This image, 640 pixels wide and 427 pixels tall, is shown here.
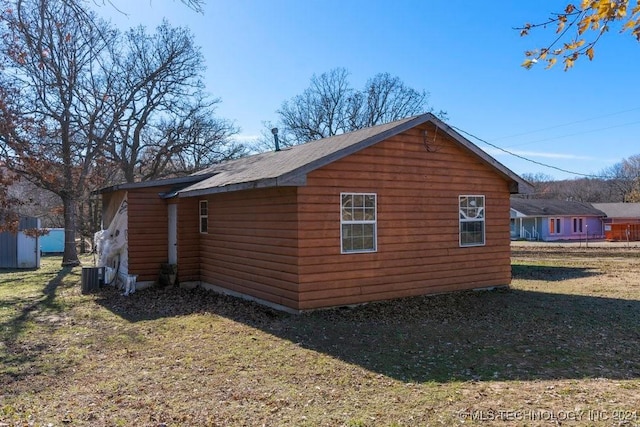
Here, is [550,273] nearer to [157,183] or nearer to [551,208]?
[157,183]

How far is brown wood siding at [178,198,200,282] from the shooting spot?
12.3 m

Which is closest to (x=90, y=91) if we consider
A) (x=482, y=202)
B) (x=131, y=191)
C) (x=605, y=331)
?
(x=131, y=191)

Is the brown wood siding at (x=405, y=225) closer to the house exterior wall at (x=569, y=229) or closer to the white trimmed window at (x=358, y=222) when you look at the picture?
the white trimmed window at (x=358, y=222)

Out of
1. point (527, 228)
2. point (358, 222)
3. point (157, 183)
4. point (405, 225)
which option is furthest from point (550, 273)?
point (527, 228)

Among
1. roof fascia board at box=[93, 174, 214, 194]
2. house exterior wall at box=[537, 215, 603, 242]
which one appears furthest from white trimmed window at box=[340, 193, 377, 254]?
house exterior wall at box=[537, 215, 603, 242]

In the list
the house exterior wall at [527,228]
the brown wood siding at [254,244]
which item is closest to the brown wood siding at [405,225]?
the brown wood siding at [254,244]

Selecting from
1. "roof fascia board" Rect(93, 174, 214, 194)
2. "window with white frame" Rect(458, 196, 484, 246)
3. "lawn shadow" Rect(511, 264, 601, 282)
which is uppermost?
"roof fascia board" Rect(93, 174, 214, 194)

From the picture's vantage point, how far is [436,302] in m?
9.88

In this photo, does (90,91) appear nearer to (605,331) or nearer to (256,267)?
(256,267)

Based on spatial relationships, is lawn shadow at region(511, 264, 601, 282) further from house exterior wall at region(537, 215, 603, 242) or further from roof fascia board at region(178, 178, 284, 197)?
house exterior wall at region(537, 215, 603, 242)

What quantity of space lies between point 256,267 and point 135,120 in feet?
64.8

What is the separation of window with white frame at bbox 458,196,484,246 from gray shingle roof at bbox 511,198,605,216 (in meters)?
37.5

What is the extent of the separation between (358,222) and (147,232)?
618 cm

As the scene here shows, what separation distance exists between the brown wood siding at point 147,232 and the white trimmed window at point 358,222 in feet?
Result: 19.2
